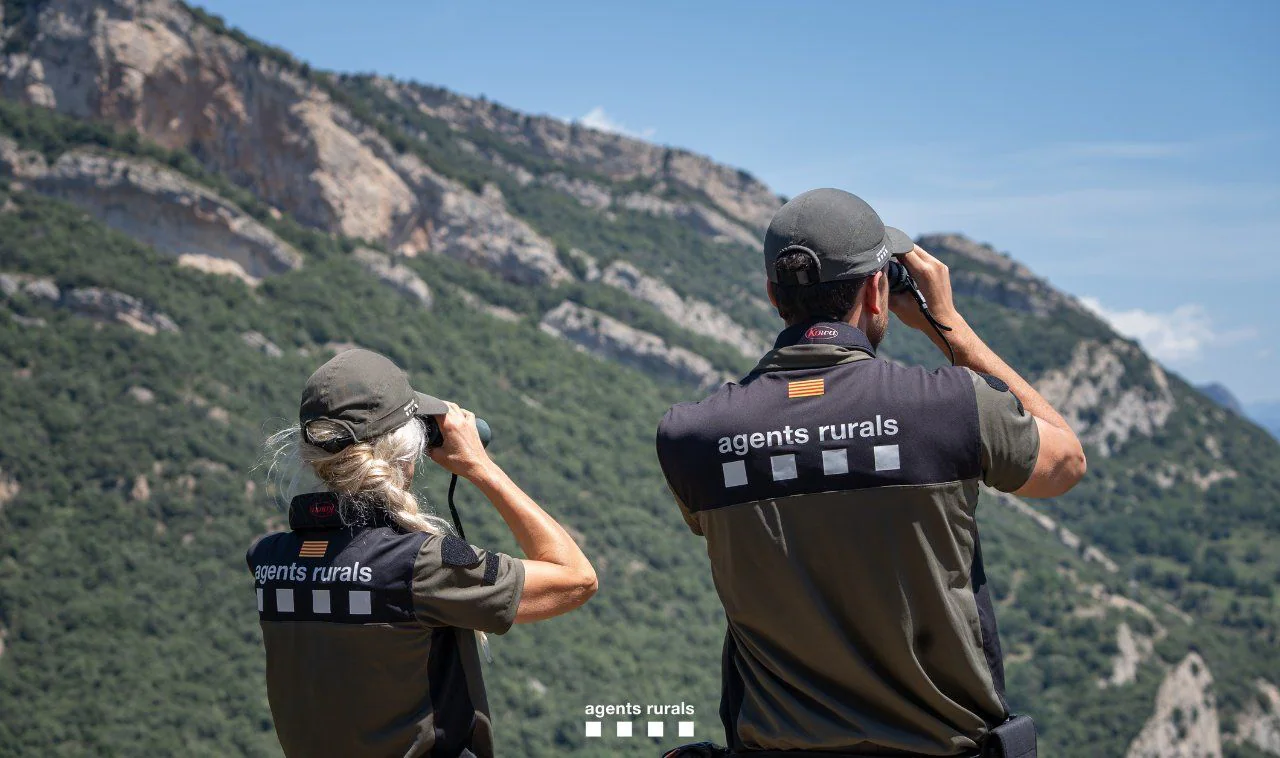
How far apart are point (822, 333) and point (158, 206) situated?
170ft

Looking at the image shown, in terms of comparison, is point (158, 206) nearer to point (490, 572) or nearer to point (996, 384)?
point (490, 572)

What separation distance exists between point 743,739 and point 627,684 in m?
37.3

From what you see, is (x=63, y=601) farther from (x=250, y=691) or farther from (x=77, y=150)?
(x=77, y=150)

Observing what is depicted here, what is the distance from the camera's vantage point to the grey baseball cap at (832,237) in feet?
9.36

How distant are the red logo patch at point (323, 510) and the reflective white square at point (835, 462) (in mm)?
1372

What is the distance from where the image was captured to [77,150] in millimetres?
47000

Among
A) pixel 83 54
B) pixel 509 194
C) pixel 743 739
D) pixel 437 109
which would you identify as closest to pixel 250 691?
pixel 743 739

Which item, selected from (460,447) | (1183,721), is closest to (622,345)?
(1183,721)

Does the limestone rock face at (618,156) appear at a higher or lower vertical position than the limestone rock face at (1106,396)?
higher

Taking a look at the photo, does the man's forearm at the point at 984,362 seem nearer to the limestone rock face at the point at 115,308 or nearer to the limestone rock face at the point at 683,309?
the limestone rock face at the point at 115,308

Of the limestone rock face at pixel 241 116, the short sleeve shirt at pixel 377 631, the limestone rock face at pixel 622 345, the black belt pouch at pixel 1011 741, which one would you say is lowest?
the black belt pouch at pixel 1011 741

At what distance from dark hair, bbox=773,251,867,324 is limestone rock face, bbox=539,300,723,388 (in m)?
65.6

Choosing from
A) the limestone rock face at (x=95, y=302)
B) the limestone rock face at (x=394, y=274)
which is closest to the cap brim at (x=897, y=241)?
the limestone rock face at (x=95, y=302)

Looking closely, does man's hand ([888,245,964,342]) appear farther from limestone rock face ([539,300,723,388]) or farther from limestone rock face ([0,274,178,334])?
limestone rock face ([539,300,723,388])
